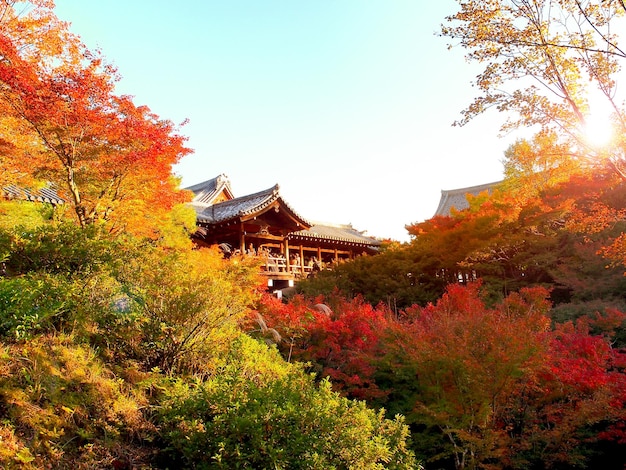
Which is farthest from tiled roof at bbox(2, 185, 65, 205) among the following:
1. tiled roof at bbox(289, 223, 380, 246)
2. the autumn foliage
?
tiled roof at bbox(289, 223, 380, 246)

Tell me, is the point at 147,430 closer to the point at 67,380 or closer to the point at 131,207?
the point at 67,380

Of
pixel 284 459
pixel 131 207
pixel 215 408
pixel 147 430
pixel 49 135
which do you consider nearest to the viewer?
pixel 284 459

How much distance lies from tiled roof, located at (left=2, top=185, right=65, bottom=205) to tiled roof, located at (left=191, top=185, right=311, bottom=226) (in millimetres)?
5960

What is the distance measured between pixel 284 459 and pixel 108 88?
23.6ft

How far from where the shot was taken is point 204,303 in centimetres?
527

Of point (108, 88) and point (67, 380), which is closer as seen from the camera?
point (67, 380)

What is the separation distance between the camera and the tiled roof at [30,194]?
30.2 feet

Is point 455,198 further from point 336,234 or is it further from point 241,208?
point 241,208

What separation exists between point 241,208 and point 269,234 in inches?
67.2

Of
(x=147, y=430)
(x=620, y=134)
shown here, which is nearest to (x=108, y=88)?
(x=147, y=430)

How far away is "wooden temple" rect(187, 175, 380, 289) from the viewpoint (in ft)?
57.7

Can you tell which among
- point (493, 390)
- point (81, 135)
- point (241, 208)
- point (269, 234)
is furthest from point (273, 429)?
point (269, 234)

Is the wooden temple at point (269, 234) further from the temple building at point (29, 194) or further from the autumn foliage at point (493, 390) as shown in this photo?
the autumn foliage at point (493, 390)

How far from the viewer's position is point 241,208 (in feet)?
61.1
